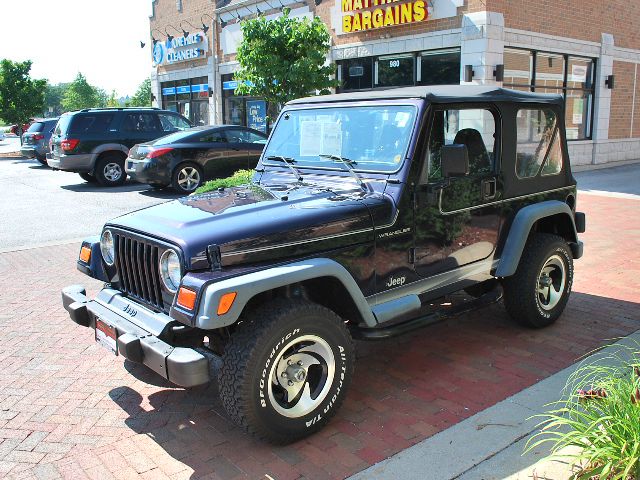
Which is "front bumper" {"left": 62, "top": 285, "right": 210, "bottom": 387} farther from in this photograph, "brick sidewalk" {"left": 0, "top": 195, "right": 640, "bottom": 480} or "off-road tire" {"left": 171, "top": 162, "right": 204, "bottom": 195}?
"off-road tire" {"left": 171, "top": 162, "right": 204, "bottom": 195}

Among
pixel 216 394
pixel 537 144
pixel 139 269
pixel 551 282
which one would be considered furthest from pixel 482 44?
pixel 139 269

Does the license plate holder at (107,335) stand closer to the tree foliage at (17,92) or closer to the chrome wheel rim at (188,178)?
the chrome wheel rim at (188,178)

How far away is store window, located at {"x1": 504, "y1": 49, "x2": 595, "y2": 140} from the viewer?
624 inches

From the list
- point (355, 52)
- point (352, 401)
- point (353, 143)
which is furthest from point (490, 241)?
point (355, 52)

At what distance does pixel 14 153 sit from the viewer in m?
29.2

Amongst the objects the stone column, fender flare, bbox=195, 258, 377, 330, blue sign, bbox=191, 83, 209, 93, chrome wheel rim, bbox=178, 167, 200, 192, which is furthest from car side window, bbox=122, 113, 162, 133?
fender flare, bbox=195, 258, 377, 330

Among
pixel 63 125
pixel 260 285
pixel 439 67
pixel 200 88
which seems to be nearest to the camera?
pixel 260 285

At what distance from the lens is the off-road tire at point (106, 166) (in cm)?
1510

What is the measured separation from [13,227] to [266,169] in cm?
716

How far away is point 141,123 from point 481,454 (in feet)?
45.9

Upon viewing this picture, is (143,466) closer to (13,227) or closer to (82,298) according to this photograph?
(82,298)

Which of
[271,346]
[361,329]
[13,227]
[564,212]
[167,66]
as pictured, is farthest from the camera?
[167,66]

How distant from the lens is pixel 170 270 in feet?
11.4

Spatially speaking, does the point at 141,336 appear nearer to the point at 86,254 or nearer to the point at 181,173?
the point at 86,254
